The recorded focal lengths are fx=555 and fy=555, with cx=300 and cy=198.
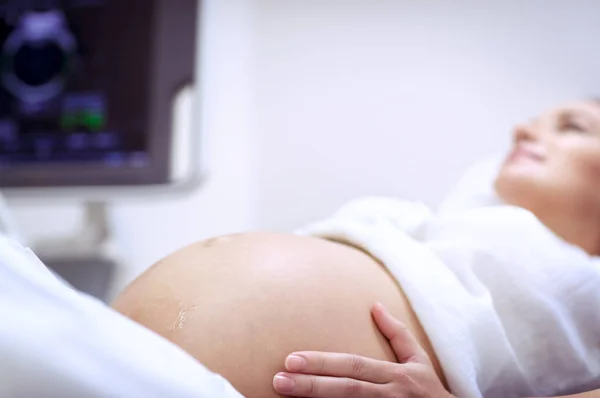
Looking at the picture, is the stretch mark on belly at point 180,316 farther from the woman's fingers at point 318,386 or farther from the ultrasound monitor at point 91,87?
the ultrasound monitor at point 91,87

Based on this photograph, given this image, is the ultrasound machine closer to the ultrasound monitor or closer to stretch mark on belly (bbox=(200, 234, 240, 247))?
the ultrasound monitor

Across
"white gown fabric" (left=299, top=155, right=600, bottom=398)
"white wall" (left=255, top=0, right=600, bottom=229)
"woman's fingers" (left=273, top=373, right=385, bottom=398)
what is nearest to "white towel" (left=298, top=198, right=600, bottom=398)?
"white gown fabric" (left=299, top=155, right=600, bottom=398)

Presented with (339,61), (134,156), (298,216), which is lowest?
(298,216)

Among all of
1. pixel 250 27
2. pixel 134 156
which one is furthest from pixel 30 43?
pixel 250 27

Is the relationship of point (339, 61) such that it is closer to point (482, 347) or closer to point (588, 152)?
point (588, 152)

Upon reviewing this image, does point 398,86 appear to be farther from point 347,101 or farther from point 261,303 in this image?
point 261,303

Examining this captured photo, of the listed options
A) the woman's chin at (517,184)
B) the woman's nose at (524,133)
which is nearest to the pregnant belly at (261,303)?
the woman's chin at (517,184)

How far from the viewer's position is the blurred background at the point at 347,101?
1.15 metres

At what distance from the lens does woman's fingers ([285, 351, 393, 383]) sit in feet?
1.43

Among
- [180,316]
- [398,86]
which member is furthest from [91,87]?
[180,316]

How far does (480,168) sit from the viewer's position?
39.0 inches

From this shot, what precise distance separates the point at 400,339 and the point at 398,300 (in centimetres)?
6

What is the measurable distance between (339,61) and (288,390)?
36.5 inches

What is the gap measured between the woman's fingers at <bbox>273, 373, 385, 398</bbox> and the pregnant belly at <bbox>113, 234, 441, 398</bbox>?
0.6 inches
